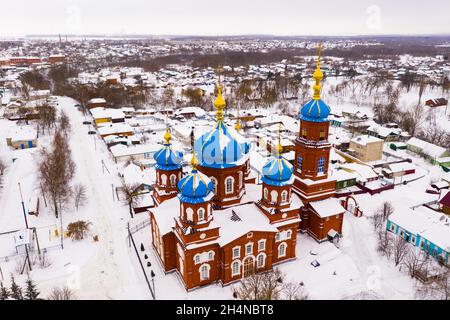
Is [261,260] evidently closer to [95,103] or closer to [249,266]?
[249,266]

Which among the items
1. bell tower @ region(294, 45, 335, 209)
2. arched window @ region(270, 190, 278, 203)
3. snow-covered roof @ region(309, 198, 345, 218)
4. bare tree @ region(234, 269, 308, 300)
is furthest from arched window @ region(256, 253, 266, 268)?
bell tower @ region(294, 45, 335, 209)

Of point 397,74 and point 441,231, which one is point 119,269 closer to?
point 441,231

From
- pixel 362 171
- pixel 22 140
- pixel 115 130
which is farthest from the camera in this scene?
pixel 115 130

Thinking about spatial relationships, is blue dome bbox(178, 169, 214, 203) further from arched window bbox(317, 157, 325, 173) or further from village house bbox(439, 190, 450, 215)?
village house bbox(439, 190, 450, 215)

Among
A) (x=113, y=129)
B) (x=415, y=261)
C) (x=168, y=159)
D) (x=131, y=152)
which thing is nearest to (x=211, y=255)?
(x=168, y=159)

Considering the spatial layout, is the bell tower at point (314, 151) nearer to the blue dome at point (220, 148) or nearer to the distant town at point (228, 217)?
the distant town at point (228, 217)
